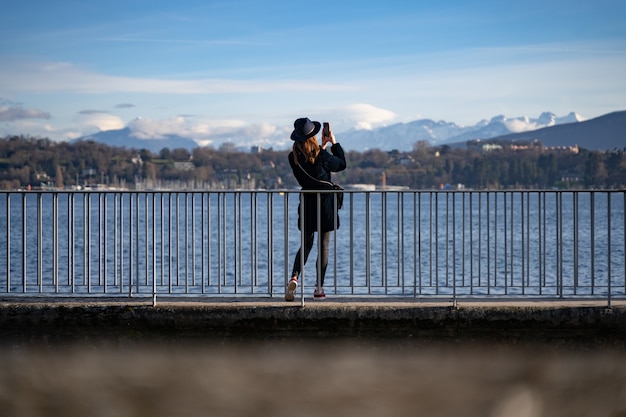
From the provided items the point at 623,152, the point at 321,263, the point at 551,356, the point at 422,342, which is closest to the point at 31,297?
the point at 321,263

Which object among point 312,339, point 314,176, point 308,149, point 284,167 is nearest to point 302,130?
point 308,149

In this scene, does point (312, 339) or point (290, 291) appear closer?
point (312, 339)

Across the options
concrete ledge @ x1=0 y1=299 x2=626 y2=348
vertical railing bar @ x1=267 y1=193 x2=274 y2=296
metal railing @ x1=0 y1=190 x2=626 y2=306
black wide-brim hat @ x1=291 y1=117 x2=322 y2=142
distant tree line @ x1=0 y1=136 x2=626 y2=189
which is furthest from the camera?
distant tree line @ x1=0 y1=136 x2=626 y2=189

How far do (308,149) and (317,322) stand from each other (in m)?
2.19

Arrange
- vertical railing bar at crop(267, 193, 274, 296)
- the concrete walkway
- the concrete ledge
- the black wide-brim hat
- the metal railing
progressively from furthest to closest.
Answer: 1. the black wide-brim hat
2. the metal railing
3. vertical railing bar at crop(267, 193, 274, 296)
4. the concrete ledge
5. the concrete walkway

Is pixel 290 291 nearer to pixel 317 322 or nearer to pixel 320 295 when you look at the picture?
pixel 320 295

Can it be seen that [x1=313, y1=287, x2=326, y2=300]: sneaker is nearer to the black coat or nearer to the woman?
the woman

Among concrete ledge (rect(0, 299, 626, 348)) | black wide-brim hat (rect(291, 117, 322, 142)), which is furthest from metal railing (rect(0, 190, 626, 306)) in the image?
black wide-brim hat (rect(291, 117, 322, 142))

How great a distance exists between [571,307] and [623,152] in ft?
535

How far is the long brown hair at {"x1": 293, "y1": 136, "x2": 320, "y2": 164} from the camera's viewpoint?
456 inches

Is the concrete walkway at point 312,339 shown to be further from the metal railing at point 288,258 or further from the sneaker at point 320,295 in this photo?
the sneaker at point 320,295

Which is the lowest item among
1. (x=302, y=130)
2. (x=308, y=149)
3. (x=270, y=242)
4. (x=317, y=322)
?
(x=317, y=322)

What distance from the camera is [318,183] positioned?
1155 centimetres

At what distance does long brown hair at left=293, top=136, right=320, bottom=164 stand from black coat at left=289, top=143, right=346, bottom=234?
49 mm
